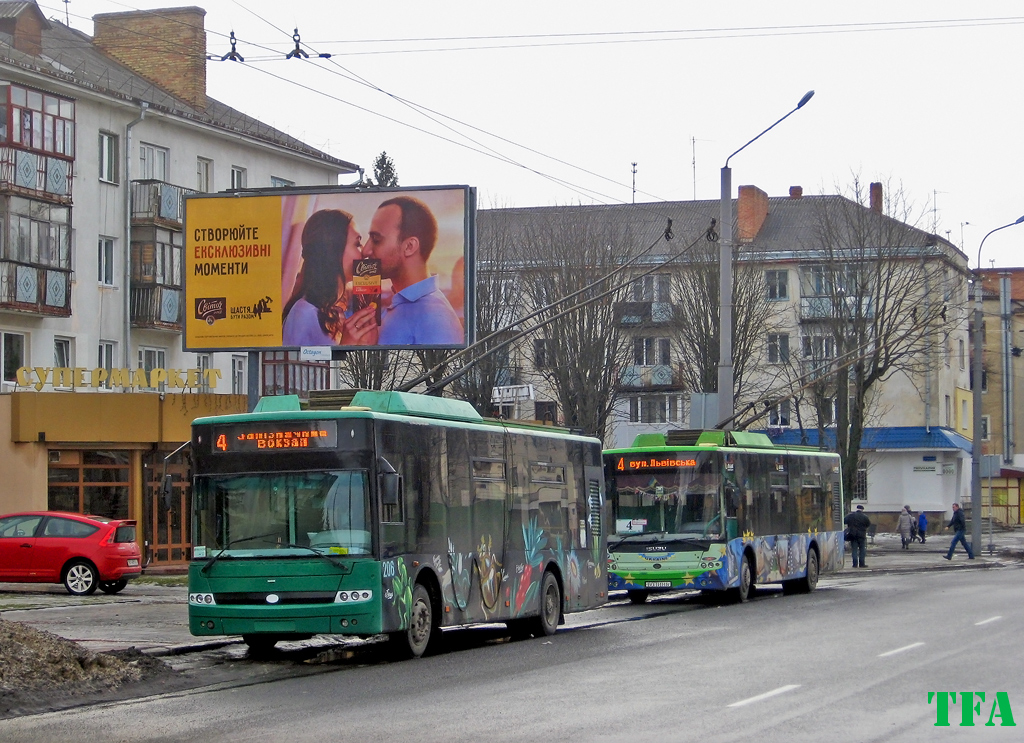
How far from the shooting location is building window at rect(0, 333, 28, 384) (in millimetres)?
35469

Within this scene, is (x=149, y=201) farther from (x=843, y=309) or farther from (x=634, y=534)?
(x=843, y=309)

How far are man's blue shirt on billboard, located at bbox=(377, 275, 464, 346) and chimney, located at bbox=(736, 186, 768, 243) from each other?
44.2 m

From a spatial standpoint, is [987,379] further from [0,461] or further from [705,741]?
[705,741]

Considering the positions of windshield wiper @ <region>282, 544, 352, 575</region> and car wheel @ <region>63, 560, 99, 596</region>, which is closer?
windshield wiper @ <region>282, 544, 352, 575</region>

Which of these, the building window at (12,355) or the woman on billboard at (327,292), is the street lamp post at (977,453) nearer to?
the woman on billboard at (327,292)

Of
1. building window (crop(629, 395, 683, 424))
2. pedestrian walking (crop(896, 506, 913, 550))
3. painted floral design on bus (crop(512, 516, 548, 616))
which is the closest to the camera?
painted floral design on bus (crop(512, 516, 548, 616))

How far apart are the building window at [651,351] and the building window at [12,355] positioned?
18704 millimetres

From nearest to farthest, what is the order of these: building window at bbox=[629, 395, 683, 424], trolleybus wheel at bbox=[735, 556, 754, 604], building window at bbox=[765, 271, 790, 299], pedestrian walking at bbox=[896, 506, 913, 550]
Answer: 1. trolleybus wheel at bbox=[735, 556, 754, 604]
2. pedestrian walking at bbox=[896, 506, 913, 550]
3. building window at bbox=[629, 395, 683, 424]
4. building window at bbox=[765, 271, 790, 299]

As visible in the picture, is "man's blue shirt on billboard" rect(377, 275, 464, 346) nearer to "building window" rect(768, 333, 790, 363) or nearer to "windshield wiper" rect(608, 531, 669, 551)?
"windshield wiper" rect(608, 531, 669, 551)

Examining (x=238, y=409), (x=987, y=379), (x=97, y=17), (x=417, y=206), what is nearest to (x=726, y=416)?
(x=417, y=206)

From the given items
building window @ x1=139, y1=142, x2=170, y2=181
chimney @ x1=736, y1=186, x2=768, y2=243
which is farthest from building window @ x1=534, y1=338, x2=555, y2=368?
chimney @ x1=736, y1=186, x2=768, y2=243

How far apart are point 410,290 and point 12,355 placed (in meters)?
13.4

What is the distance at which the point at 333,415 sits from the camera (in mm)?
16031

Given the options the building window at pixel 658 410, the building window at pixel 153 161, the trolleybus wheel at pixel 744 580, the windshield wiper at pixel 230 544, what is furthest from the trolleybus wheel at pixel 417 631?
the building window at pixel 658 410
